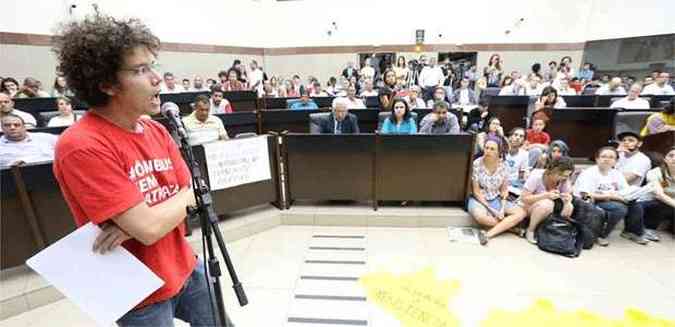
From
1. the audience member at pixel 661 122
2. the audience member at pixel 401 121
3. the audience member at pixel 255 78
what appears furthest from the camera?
the audience member at pixel 255 78

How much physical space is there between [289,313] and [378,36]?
1104 cm

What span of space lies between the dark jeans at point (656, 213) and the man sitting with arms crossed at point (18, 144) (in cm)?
552

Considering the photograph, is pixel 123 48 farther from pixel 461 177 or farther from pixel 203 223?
pixel 461 177

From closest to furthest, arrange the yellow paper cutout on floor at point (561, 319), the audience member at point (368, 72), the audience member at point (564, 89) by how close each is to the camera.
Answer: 1. the yellow paper cutout on floor at point (561, 319)
2. the audience member at point (564, 89)
3. the audience member at point (368, 72)

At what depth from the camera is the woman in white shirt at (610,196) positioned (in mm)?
3008

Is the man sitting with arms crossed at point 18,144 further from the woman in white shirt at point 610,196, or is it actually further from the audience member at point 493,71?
the audience member at point 493,71

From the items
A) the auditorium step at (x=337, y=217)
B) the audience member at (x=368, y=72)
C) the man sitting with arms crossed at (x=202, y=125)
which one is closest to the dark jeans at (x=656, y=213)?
the auditorium step at (x=337, y=217)

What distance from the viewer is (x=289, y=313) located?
Answer: 2.17 metres

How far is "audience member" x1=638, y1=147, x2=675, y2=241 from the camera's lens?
10.0ft

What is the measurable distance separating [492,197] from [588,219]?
782 mm

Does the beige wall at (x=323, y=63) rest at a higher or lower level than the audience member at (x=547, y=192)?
higher

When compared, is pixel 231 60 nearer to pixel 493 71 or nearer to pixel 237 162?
pixel 493 71

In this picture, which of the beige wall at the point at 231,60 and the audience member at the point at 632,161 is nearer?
the audience member at the point at 632,161

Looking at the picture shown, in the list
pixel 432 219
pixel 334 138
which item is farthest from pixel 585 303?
pixel 334 138
